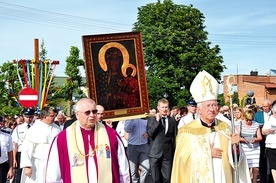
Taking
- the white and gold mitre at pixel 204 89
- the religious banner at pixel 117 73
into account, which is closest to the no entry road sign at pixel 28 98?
the religious banner at pixel 117 73

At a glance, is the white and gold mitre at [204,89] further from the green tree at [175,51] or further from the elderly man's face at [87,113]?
the green tree at [175,51]

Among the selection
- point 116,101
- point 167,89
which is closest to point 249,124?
point 116,101

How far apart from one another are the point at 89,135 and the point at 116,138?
1.09 ft

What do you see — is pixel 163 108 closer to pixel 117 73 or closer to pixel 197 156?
pixel 117 73

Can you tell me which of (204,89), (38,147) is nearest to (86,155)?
(204,89)

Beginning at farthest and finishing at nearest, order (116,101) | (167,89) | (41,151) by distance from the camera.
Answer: (167,89) → (41,151) → (116,101)

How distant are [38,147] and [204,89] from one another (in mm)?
3831

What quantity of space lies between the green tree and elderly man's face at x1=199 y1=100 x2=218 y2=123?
1388 inches

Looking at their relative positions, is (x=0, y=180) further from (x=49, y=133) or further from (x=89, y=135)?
(x=89, y=135)

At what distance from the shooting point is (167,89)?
141ft

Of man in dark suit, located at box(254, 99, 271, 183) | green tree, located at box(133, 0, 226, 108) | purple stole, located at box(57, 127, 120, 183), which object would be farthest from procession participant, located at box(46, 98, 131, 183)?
green tree, located at box(133, 0, 226, 108)

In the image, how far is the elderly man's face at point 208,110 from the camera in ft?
21.4

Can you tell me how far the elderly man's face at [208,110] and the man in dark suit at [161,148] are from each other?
5076 millimetres

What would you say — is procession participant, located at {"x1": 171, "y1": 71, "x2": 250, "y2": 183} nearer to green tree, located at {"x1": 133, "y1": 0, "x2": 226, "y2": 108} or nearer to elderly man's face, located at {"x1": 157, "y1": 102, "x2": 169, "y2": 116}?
elderly man's face, located at {"x1": 157, "y1": 102, "x2": 169, "y2": 116}
